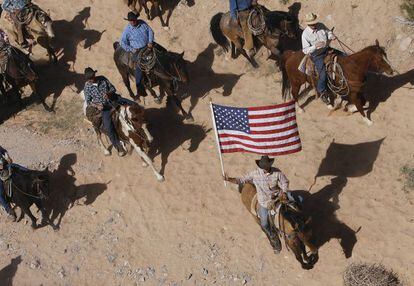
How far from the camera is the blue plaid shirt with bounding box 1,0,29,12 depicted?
19391 millimetres

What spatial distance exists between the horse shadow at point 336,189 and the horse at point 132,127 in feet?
12.9

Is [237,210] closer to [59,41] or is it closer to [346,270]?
[346,270]

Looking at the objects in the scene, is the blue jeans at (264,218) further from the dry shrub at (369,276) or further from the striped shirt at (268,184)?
the dry shrub at (369,276)

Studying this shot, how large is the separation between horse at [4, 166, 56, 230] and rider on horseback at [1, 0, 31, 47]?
20.1 ft

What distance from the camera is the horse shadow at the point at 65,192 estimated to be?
16047mm

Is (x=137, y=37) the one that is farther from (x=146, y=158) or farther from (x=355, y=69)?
(x=355, y=69)

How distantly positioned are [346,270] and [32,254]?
7.54m

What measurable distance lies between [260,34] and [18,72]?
7.10 m

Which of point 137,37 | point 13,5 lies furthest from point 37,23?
point 137,37

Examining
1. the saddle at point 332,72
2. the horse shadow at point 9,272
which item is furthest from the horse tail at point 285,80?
the horse shadow at point 9,272

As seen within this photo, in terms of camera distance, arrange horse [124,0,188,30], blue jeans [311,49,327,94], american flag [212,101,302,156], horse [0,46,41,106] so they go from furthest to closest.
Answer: horse [124,0,188,30]
horse [0,46,41,106]
blue jeans [311,49,327,94]
american flag [212,101,302,156]

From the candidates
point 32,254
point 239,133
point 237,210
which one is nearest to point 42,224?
point 32,254

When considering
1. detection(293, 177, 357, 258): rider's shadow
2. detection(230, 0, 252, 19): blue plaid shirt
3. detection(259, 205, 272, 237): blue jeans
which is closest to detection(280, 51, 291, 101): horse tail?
detection(230, 0, 252, 19): blue plaid shirt

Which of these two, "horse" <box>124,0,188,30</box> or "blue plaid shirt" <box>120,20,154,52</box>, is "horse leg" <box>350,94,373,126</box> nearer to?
"blue plaid shirt" <box>120,20,154,52</box>
